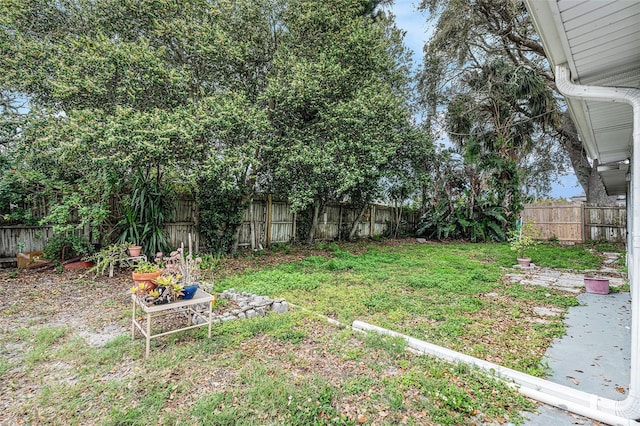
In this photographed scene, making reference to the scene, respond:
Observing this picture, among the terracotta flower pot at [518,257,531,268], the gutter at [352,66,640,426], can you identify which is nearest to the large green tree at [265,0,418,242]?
the terracotta flower pot at [518,257,531,268]

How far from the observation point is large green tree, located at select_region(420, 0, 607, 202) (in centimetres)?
938

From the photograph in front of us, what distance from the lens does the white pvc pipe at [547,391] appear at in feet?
6.55

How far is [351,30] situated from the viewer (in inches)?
299

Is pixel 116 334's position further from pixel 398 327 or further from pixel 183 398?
pixel 398 327

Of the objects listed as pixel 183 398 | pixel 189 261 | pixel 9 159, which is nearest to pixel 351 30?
pixel 189 261

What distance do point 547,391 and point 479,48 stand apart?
1165 cm

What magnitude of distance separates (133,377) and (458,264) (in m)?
6.89

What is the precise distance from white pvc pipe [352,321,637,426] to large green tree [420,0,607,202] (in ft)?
32.3

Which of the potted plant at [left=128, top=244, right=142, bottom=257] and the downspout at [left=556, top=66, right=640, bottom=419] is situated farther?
the potted plant at [left=128, top=244, right=142, bottom=257]

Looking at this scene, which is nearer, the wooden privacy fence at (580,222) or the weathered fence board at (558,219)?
the wooden privacy fence at (580,222)

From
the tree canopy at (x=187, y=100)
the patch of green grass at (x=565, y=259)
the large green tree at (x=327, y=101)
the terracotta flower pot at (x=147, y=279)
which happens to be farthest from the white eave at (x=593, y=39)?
the patch of green grass at (x=565, y=259)

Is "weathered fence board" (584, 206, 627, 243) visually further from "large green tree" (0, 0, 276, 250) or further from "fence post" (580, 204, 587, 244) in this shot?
"large green tree" (0, 0, 276, 250)

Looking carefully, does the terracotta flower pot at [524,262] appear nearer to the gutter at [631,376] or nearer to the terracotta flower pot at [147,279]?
the gutter at [631,376]

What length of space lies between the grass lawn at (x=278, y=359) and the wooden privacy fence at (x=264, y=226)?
A: 104 cm
